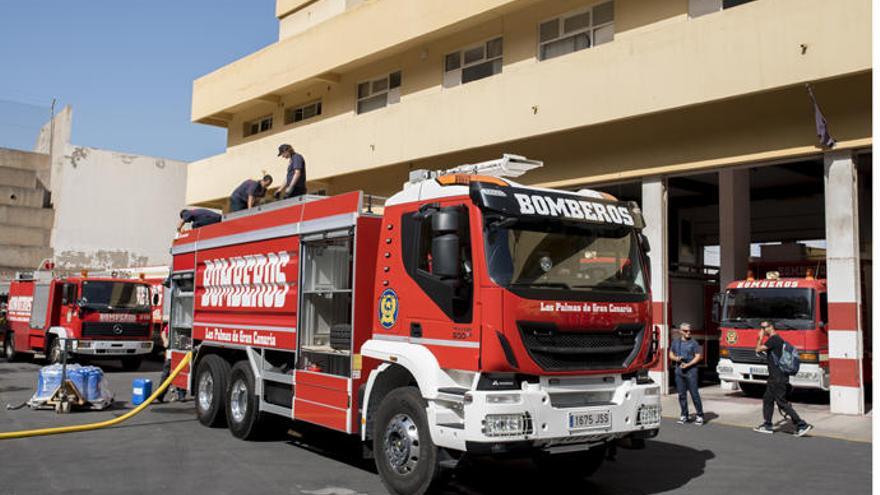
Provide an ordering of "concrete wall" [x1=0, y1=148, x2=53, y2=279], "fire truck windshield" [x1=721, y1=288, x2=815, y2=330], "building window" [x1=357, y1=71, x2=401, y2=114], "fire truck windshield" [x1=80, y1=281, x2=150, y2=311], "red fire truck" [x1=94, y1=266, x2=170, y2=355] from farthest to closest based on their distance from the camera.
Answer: "concrete wall" [x1=0, y1=148, x2=53, y2=279] < "building window" [x1=357, y1=71, x2=401, y2=114] < "red fire truck" [x1=94, y1=266, x2=170, y2=355] < "fire truck windshield" [x1=80, y1=281, x2=150, y2=311] < "fire truck windshield" [x1=721, y1=288, x2=815, y2=330]

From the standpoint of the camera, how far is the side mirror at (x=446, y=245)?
6.61 meters

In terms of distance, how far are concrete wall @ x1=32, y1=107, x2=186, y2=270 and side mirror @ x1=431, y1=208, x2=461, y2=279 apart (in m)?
39.9

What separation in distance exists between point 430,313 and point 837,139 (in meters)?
10.3

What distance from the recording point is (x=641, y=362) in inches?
293

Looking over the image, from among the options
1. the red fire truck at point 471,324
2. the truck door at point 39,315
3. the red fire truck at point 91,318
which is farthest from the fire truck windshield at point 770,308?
the truck door at point 39,315

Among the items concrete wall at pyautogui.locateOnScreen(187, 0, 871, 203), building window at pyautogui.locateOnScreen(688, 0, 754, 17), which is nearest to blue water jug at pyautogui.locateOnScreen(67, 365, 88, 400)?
concrete wall at pyautogui.locateOnScreen(187, 0, 871, 203)

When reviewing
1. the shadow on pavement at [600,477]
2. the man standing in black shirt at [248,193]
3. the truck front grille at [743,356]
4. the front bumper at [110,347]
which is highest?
the man standing in black shirt at [248,193]

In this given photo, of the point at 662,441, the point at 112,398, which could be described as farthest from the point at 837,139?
the point at 112,398

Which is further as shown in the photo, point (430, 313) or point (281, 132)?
point (281, 132)

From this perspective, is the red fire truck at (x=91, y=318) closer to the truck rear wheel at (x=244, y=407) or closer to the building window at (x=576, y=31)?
the truck rear wheel at (x=244, y=407)

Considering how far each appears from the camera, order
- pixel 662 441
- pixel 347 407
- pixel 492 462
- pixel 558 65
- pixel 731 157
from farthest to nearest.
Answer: pixel 558 65 < pixel 731 157 < pixel 662 441 < pixel 492 462 < pixel 347 407

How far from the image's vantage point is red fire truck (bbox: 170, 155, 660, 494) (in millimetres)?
6598

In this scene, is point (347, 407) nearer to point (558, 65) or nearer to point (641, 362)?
point (641, 362)

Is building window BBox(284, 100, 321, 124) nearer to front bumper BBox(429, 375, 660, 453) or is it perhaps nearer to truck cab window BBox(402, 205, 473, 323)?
truck cab window BBox(402, 205, 473, 323)
